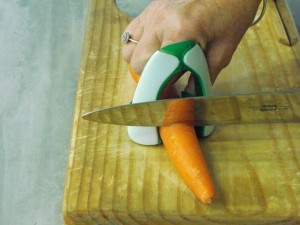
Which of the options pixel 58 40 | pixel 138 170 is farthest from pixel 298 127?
pixel 58 40

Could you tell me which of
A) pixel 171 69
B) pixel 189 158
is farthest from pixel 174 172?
pixel 171 69

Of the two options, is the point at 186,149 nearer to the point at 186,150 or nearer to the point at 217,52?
the point at 186,150

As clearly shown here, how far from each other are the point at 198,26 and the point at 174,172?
0.78ft

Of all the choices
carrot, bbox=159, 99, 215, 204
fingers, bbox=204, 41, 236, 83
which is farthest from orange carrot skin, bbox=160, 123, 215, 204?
fingers, bbox=204, 41, 236, 83

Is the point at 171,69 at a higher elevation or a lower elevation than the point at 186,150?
higher

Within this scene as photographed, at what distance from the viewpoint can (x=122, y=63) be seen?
95 cm

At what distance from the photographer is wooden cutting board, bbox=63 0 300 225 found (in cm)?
71

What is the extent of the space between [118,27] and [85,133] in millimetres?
329

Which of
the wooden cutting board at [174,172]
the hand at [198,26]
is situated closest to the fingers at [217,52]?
the hand at [198,26]

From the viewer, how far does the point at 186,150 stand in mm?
724

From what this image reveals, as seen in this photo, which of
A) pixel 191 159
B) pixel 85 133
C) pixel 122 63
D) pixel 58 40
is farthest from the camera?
pixel 58 40

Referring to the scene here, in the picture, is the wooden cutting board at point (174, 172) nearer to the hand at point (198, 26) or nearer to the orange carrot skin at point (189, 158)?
the orange carrot skin at point (189, 158)

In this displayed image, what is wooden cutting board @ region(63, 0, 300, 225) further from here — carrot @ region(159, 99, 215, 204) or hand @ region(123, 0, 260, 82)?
hand @ region(123, 0, 260, 82)

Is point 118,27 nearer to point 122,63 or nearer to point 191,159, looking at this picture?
point 122,63
